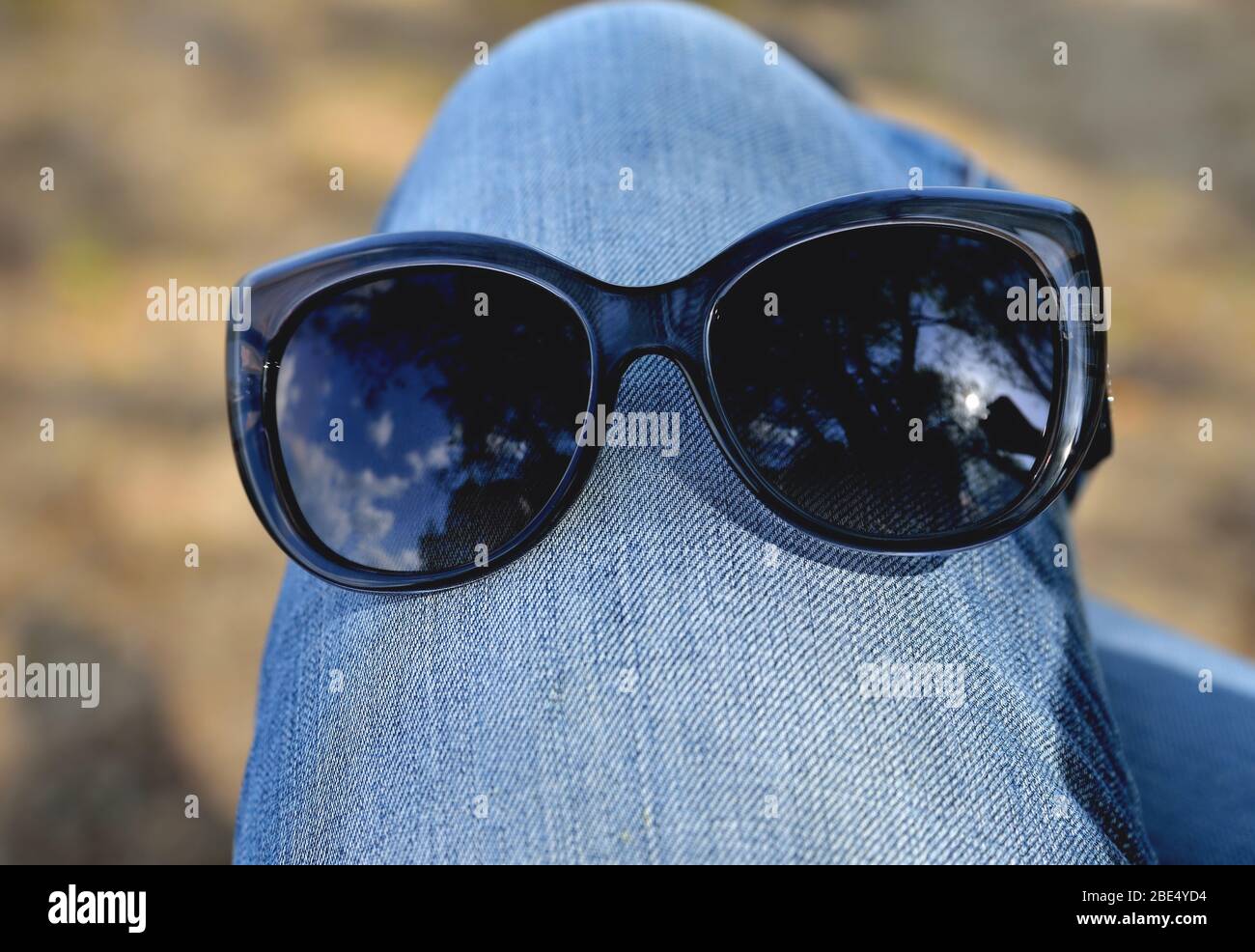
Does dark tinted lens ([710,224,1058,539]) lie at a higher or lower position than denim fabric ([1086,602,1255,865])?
higher

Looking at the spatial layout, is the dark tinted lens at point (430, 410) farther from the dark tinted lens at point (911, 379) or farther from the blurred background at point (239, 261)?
the blurred background at point (239, 261)

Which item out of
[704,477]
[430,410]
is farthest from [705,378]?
[430,410]

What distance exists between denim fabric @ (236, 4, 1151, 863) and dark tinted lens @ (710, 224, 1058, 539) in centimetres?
4

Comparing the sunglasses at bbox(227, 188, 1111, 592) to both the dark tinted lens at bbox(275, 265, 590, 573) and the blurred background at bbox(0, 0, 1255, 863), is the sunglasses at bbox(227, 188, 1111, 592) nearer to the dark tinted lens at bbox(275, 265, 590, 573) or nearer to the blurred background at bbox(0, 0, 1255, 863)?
the dark tinted lens at bbox(275, 265, 590, 573)

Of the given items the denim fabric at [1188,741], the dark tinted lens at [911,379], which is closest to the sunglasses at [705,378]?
the dark tinted lens at [911,379]

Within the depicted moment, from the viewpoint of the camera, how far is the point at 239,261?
192 centimetres

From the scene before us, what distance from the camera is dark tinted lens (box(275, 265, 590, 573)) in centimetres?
59

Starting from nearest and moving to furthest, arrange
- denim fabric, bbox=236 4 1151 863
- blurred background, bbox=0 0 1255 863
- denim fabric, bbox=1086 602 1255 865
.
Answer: denim fabric, bbox=236 4 1151 863, denim fabric, bbox=1086 602 1255 865, blurred background, bbox=0 0 1255 863

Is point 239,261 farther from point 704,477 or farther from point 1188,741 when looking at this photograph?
point 1188,741

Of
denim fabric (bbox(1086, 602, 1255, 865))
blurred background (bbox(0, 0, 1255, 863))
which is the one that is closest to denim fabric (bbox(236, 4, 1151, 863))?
denim fabric (bbox(1086, 602, 1255, 865))

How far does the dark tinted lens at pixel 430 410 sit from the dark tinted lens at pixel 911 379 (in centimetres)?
14

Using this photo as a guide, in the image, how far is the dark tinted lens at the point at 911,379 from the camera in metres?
0.57

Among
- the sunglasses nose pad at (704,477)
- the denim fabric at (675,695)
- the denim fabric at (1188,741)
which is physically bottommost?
the denim fabric at (1188,741)
